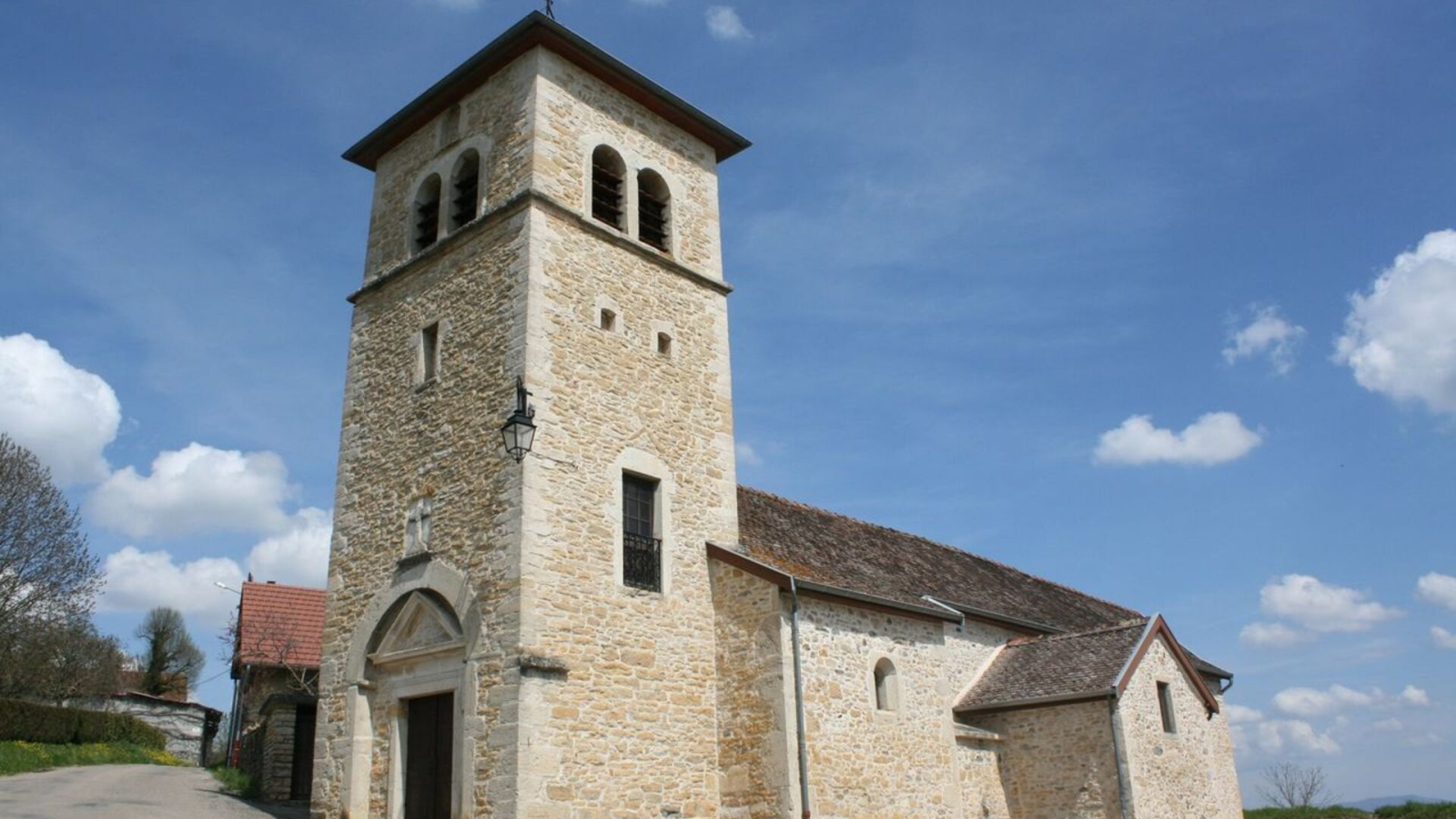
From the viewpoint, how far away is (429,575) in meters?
13.4

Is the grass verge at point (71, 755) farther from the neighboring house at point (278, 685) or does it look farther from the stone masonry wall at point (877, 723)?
the stone masonry wall at point (877, 723)

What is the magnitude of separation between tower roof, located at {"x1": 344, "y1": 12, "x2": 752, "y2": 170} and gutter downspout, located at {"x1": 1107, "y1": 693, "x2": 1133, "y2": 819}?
1043 cm

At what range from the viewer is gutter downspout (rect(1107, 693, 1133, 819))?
14375 mm

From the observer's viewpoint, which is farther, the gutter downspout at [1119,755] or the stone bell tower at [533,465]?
the gutter downspout at [1119,755]

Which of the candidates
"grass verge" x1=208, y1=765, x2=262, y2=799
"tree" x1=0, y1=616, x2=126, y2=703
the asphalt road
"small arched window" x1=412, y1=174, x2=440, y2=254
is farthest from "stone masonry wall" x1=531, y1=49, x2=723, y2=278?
"tree" x1=0, y1=616, x2=126, y2=703

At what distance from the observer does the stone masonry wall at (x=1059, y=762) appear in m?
14.9

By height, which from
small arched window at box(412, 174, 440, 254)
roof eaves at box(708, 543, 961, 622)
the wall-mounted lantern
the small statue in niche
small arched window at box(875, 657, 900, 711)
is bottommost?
small arched window at box(875, 657, 900, 711)

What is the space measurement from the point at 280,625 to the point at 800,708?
17.4m

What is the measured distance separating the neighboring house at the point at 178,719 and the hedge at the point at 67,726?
7.91ft

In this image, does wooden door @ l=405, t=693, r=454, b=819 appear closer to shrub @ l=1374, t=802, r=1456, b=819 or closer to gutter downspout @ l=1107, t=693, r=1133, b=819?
gutter downspout @ l=1107, t=693, r=1133, b=819

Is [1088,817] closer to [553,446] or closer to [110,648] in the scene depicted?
[553,446]

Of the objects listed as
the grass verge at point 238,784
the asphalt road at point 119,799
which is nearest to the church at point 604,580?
the asphalt road at point 119,799

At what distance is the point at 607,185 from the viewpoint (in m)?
15.8

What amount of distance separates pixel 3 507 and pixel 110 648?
43.0ft
